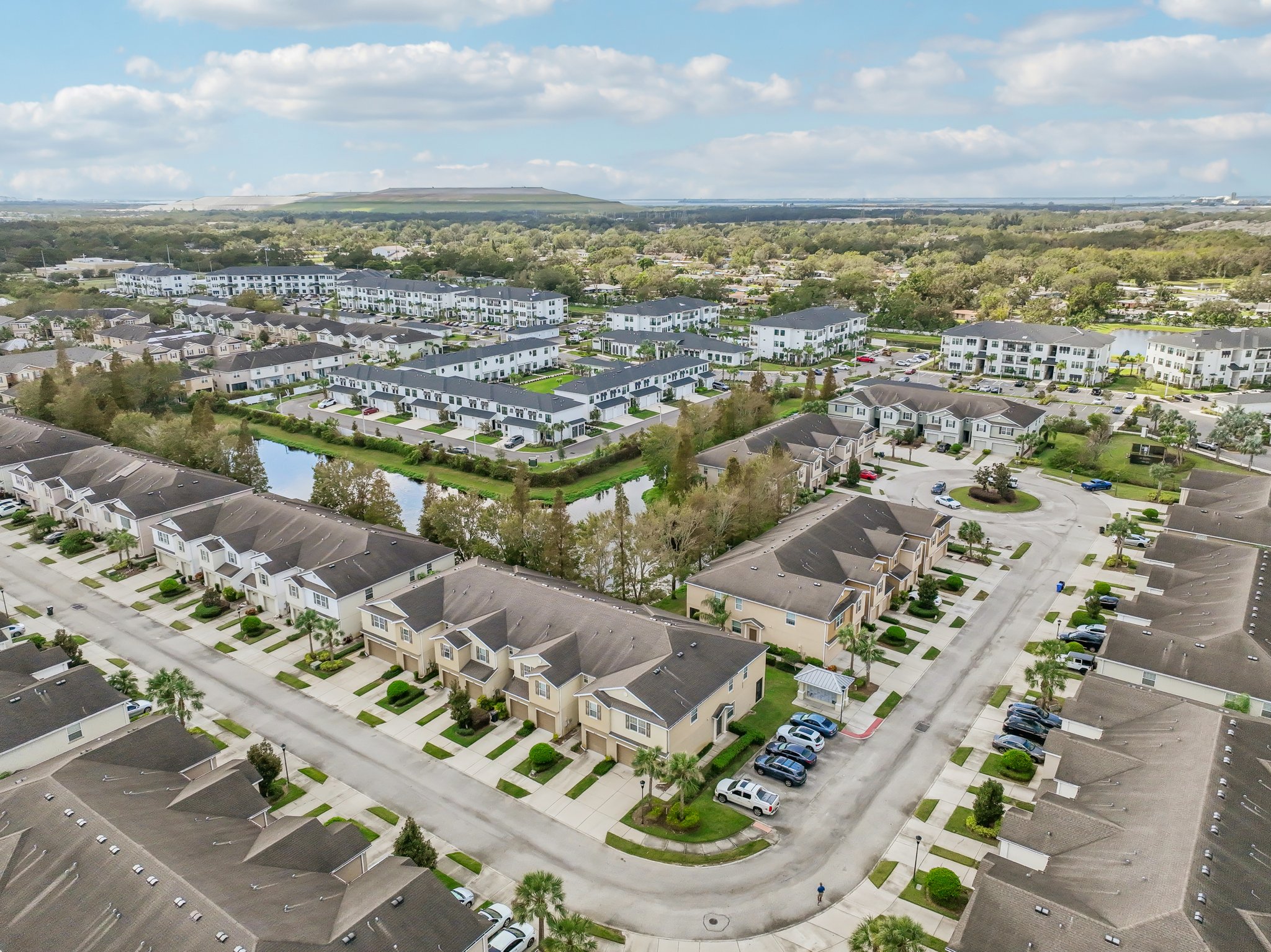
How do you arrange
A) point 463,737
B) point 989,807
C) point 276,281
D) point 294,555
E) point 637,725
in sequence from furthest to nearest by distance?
point 276,281 < point 294,555 < point 463,737 < point 637,725 < point 989,807

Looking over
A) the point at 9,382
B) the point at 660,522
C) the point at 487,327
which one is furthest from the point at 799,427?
the point at 9,382

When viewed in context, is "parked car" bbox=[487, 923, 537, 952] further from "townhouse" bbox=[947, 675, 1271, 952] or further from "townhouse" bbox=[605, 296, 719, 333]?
"townhouse" bbox=[605, 296, 719, 333]

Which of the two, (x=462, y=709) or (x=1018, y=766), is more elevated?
(x=462, y=709)

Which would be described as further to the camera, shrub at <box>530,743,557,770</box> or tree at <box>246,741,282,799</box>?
shrub at <box>530,743,557,770</box>

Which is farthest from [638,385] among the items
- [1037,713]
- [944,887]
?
[944,887]

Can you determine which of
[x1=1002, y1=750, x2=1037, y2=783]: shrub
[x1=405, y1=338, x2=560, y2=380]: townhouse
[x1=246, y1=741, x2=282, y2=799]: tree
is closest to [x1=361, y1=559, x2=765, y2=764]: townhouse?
[x1=246, y1=741, x2=282, y2=799]: tree

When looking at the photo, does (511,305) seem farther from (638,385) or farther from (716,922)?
(716,922)
